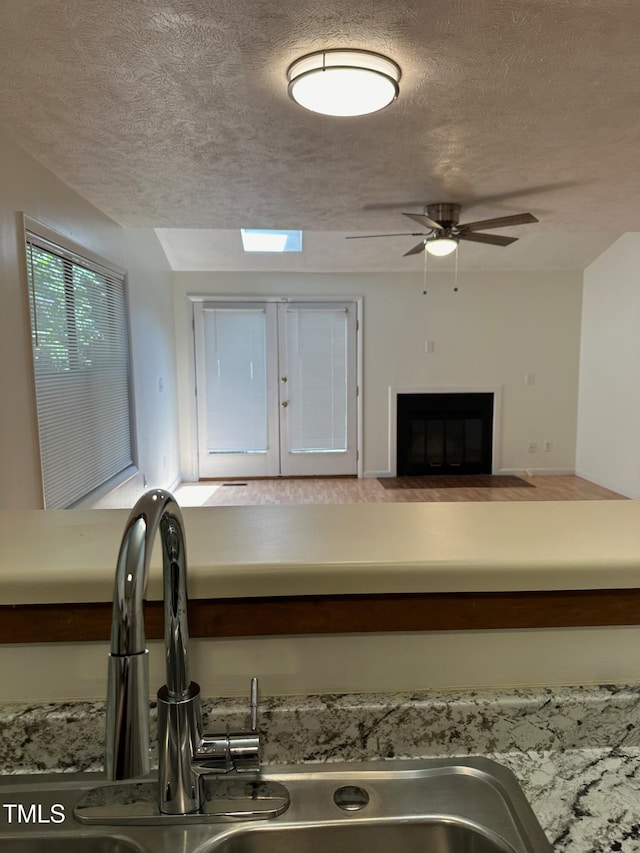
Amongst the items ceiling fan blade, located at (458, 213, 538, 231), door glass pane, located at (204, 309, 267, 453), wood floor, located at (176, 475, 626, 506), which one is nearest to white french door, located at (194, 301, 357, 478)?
door glass pane, located at (204, 309, 267, 453)

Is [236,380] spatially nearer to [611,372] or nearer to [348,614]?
[611,372]

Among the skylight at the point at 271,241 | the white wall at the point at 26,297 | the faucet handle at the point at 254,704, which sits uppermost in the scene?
the skylight at the point at 271,241

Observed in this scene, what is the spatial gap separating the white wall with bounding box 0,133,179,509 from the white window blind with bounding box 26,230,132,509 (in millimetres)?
112

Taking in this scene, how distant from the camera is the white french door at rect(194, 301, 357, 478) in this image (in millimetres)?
6184

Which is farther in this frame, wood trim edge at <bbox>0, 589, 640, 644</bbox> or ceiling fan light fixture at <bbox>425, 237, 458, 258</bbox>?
ceiling fan light fixture at <bbox>425, 237, 458, 258</bbox>

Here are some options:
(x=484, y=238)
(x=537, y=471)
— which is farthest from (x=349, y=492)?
(x=484, y=238)

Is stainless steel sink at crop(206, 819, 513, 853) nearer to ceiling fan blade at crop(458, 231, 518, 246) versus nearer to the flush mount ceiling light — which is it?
the flush mount ceiling light

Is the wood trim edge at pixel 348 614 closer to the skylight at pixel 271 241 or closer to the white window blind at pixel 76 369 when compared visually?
the white window blind at pixel 76 369

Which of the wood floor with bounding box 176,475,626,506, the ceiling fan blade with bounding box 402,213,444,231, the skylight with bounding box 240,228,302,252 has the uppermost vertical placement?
the skylight with bounding box 240,228,302,252

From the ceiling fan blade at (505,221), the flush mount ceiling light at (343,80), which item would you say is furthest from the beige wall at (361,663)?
the ceiling fan blade at (505,221)

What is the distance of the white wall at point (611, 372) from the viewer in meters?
5.41

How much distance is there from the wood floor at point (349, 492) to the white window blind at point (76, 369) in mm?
1721

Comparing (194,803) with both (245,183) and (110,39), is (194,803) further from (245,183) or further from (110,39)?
(245,183)

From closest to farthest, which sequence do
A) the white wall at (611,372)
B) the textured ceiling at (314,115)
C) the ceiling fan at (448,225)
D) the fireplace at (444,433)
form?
the textured ceiling at (314,115)
the ceiling fan at (448,225)
the white wall at (611,372)
the fireplace at (444,433)
